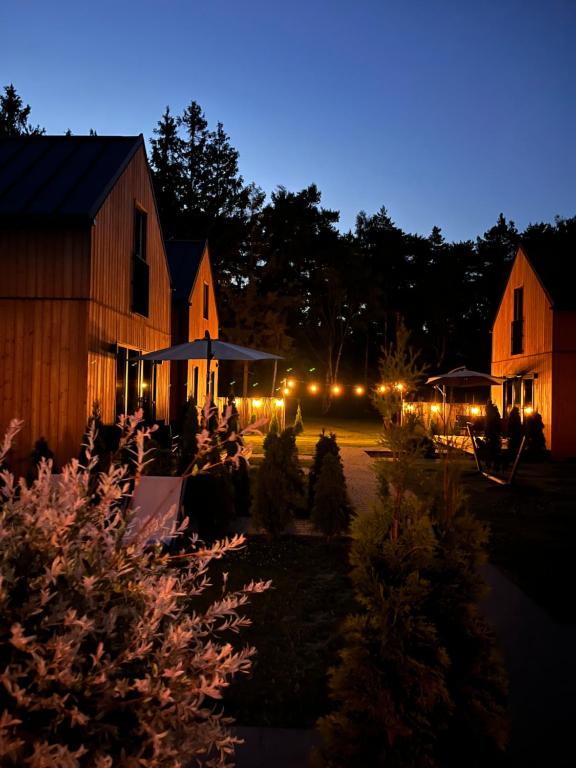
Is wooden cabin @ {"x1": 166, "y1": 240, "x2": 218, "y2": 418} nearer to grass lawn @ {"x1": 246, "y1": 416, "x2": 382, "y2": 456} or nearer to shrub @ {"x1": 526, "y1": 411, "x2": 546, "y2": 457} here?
grass lawn @ {"x1": 246, "y1": 416, "x2": 382, "y2": 456}

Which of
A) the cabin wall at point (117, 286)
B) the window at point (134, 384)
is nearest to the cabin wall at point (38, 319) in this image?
the cabin wall at point (117, 286)

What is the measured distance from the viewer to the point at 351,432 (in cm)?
2680

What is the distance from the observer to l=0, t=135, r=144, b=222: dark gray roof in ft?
31.2

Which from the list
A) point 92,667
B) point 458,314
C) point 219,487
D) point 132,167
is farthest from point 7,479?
point 458,314

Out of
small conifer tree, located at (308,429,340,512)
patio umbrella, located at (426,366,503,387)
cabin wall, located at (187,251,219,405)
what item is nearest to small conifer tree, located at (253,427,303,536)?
small conifer tree, located at (308,429,340,512)

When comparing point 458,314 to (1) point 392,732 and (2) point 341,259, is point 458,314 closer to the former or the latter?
(2) point 341,259

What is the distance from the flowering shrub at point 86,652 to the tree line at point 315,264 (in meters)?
32.1

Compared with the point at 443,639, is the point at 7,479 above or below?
above

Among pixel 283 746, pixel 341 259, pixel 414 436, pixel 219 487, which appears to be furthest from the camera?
pixel 341 259

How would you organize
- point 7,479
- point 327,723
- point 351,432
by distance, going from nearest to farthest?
point 7,479, point 327,723, point 351,432

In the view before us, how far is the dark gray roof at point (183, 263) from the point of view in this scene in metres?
19.4

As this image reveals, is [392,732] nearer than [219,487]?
Yes

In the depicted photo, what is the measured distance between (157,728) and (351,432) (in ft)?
83.1

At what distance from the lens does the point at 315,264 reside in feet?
129
